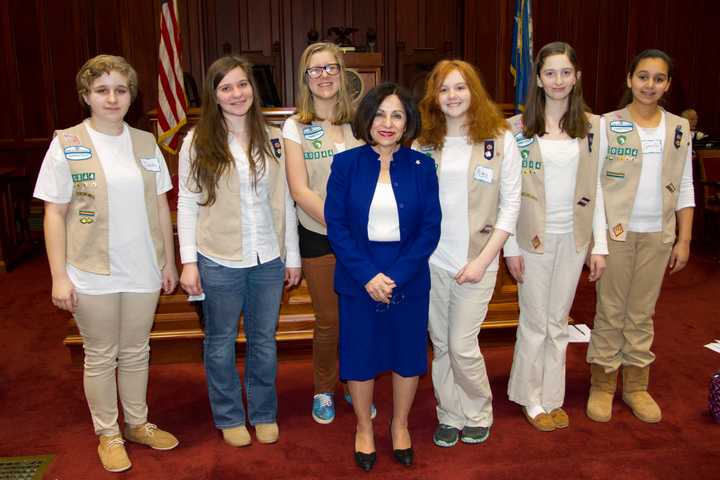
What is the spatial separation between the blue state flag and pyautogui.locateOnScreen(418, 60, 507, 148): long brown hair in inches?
101

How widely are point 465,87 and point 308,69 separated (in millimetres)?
594

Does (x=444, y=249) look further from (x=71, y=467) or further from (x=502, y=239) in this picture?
(x=71, y=467)

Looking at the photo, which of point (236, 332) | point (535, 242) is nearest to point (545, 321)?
point (535, 242)

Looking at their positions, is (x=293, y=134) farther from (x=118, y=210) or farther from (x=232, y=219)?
(x=118, y=210)

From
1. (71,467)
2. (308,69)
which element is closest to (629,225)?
(308,69)

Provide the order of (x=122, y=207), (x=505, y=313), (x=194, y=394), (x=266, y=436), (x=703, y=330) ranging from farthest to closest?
(x=703, y=330), (x=505, y=313), (x=194, y=394), (x=266, y=436), (x=122, y=207)

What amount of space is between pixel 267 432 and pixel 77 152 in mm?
1313

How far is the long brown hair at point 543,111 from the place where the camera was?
2.47 metres

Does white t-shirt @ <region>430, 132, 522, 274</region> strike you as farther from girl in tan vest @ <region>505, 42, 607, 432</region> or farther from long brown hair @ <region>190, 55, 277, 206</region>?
long brown hair @ <region>190, 55, 277, 206</region>

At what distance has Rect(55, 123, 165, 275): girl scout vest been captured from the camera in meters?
2.21

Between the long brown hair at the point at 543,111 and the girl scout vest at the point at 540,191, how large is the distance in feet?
0.12

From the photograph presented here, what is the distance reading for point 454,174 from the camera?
2.38 meters

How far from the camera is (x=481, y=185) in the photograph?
7.80 ft

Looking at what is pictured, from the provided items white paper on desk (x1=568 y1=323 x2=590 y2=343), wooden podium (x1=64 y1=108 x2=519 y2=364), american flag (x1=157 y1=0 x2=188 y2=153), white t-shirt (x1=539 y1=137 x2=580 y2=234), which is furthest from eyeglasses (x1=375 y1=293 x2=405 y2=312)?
american flag (x1=157 y1=0 x2=188 y2=153)
